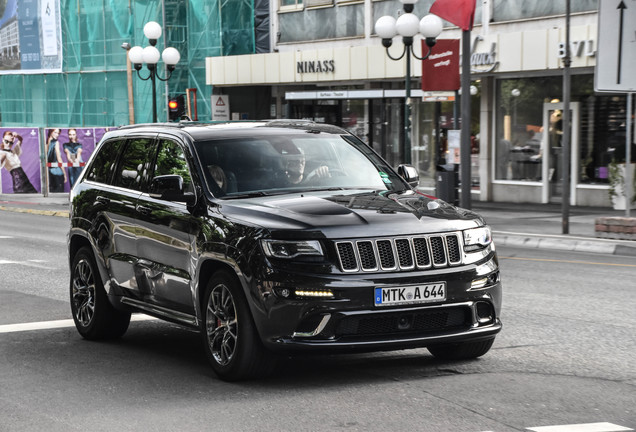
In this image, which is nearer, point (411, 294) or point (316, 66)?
point (411, 294)

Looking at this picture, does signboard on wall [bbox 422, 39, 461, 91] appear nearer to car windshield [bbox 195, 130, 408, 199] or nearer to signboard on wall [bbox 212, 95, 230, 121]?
car windshield [bbox 195, 130, 408, 199]

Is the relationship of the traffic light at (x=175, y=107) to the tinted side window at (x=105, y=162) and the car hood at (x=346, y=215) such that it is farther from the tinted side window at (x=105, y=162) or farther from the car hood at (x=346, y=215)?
the car hood at (x=346, y=215)

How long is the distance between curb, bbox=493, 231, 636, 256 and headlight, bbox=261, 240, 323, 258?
1101 cm

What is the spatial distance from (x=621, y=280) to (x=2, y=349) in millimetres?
7229

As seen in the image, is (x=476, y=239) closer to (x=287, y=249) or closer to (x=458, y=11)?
(x=287, y=249)

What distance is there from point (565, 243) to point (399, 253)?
38.3ft

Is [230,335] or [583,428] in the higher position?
[230,335]

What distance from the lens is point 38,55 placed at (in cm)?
5178

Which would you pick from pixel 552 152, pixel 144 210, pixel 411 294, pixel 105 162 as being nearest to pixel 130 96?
pixel 552 152

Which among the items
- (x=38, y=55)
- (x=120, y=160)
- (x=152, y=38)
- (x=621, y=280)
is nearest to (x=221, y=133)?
(x=120, y=160)

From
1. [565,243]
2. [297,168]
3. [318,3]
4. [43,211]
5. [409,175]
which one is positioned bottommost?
[43,211]

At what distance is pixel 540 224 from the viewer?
22.2 meters

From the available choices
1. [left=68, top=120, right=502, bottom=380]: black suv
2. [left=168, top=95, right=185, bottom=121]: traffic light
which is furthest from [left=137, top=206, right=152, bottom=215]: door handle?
[left=168, top=95, right=185, bottom=121]: traffic light

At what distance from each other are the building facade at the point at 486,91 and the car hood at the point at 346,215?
48.6 feet
